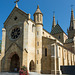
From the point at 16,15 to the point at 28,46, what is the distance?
10064mm

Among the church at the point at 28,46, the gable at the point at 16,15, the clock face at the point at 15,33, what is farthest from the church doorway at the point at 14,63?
the gable at the point at 16,15

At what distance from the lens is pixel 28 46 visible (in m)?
28.3

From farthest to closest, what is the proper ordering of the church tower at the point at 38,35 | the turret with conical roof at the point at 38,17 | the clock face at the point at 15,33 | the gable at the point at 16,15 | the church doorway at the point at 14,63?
1. the turret with conical roof at the point at 38,17
2. the clock face at the point at 15,33
3. the church doorway at the point at 14,63
4. the gable at the point at 16,15
5. the church tower at the point at 38,35

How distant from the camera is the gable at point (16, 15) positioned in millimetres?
31014

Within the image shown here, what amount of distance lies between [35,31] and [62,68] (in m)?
11.9

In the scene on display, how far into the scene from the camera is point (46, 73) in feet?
95.9

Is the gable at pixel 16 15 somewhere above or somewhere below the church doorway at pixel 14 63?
above

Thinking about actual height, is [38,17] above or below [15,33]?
above

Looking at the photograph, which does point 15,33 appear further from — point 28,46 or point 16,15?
point 28,46

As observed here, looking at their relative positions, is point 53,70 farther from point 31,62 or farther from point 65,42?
point 65,42

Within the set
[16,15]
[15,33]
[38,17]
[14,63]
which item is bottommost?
[14,63]

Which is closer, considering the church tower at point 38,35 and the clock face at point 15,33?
the church tower at point 38,35

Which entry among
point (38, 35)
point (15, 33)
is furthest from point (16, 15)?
point (38, 35)

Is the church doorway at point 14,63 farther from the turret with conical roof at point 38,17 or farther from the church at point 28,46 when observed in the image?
the turret with conical roof at point 38,17
